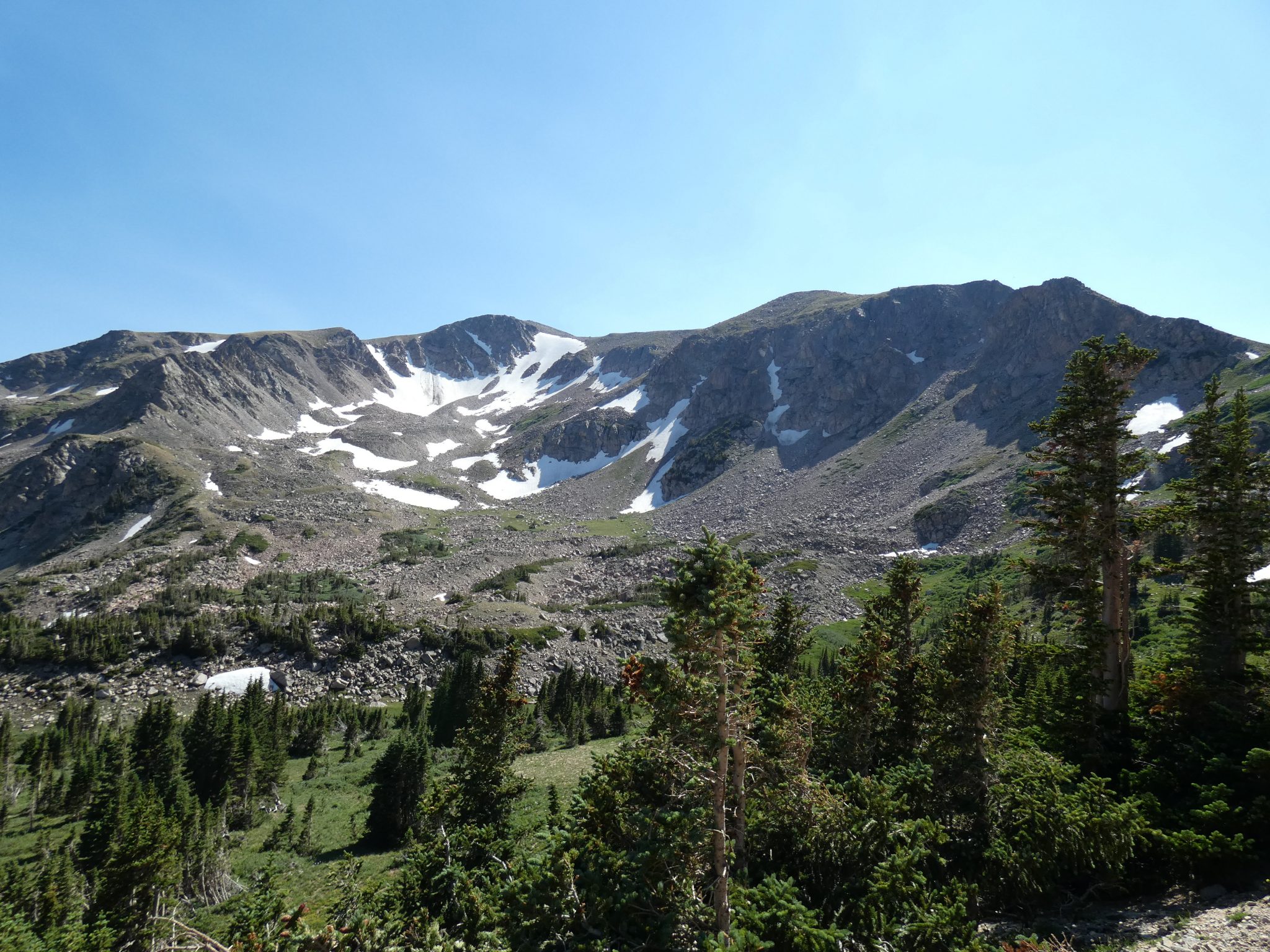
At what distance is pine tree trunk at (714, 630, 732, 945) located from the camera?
9.21 metres

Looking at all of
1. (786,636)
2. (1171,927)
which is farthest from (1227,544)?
(786,636)

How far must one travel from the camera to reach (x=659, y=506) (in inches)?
6393

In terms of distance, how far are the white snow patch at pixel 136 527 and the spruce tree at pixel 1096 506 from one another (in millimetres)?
134799

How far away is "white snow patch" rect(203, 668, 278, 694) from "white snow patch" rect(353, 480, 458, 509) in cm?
9407

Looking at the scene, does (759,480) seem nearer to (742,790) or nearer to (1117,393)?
(1117,393)

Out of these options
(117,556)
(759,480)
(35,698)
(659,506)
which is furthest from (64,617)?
(759,480)

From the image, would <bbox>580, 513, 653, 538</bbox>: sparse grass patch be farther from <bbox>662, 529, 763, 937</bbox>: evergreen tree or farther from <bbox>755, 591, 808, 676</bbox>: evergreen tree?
<bbox>662, 529, 763, 937</bbox>: evergreen tree

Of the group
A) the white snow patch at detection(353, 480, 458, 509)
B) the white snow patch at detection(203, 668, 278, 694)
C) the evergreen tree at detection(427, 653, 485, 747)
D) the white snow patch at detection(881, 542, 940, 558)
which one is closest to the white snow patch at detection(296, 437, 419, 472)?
the white snow patch at detection(353, 480, 458, 509)

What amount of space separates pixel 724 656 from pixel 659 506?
152m

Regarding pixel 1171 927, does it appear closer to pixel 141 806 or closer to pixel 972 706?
pixel 972 706

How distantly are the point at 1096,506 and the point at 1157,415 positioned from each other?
136801 millimetres

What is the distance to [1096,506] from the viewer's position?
1908cm

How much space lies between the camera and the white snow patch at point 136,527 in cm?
10269

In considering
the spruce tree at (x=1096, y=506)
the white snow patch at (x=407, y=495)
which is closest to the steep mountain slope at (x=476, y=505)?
the white snow patch at (x=407, y=495)
